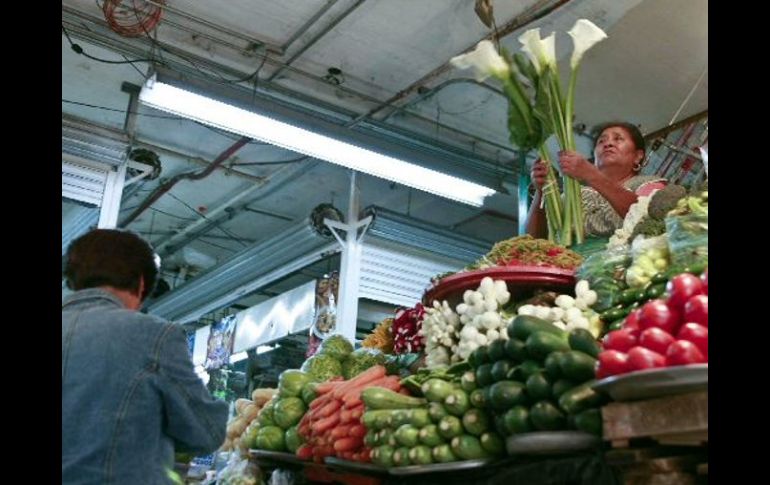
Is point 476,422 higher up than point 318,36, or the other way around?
point 318,36

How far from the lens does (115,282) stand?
2314 mm

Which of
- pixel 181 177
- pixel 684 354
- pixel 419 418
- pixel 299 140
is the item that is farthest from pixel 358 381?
pixel 181 177

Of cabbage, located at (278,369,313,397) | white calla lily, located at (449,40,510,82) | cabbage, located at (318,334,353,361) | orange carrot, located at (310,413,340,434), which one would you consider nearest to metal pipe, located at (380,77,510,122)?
cabbage, located at (318,334,353,361)

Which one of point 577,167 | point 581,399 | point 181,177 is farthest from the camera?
point 181,177

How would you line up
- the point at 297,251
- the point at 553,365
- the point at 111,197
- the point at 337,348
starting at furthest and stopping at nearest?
the point at 297,251 → the point at 111,197 → the point at 337,348 → the point at 553,365

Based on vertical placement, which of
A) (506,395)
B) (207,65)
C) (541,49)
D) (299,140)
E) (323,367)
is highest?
(207,65)

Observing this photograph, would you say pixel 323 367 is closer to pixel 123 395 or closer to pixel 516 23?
pixel 123 395

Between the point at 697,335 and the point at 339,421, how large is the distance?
4.67ft

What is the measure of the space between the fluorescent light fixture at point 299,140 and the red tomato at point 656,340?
4581 millimetres

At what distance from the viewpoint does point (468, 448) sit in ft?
6.57

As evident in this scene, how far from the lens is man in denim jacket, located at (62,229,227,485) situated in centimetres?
205

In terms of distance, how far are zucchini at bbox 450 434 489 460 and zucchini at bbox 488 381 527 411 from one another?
14 cm
